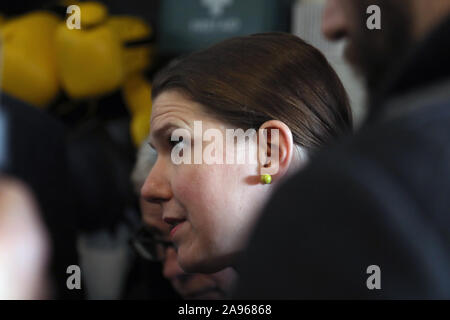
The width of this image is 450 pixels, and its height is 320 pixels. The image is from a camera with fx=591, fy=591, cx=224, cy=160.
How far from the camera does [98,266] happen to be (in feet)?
2.91

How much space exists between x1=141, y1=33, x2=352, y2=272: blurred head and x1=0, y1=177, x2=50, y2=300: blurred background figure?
0.24 m

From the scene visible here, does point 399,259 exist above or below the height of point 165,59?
below

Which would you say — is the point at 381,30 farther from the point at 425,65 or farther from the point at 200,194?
the point at 200,194

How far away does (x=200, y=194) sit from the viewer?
1.56 feet

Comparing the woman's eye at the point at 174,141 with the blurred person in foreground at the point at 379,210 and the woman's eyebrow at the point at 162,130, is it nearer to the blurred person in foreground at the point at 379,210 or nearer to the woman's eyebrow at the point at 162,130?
the woman's eyebrow at the point at 162,130

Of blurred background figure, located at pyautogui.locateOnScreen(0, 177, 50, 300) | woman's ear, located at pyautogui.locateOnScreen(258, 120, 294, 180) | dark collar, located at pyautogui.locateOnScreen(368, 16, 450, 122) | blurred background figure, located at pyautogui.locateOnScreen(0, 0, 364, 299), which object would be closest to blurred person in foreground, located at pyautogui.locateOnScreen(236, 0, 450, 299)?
dark collar, located at pyautogui.locateOnScreen(368, 16, 450, 122)

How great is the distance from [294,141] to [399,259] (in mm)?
221

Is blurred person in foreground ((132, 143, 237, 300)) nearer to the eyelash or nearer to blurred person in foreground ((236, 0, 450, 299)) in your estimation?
the eyelash

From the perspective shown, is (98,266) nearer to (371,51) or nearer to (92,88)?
(92,88)

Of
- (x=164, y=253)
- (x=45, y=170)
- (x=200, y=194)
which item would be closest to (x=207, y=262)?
(x=200, y=194)

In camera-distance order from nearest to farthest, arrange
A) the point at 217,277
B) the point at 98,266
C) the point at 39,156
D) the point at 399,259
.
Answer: the point at 399,259
the point at 217,277
the point at 39,156
the point at 98,266

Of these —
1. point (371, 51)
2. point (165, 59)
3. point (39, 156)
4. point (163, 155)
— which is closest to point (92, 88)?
point (165, 59)

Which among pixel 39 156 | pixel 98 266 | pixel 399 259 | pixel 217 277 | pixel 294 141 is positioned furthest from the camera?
pixel 98 266
